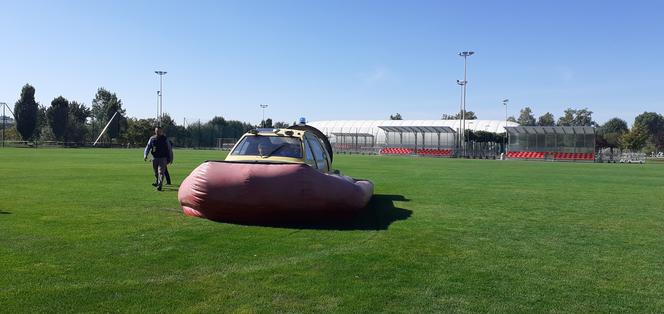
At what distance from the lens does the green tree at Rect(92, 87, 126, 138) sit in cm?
9512

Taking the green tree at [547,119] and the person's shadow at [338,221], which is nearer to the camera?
the person's shadow at [338,221]

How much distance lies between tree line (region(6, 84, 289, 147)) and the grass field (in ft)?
240

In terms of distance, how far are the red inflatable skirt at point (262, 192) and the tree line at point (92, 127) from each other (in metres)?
72.9

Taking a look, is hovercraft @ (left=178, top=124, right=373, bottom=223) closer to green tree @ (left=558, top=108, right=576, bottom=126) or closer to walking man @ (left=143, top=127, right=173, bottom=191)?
walking man @ (left=143, top=127, right=173, bottom=191)

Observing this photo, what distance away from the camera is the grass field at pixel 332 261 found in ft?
16.5

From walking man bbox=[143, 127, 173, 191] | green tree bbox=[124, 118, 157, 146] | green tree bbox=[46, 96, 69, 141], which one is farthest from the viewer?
green tree bbox=[124, 118, 157, 146]

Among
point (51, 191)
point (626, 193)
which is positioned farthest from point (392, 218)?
point (626, 193)

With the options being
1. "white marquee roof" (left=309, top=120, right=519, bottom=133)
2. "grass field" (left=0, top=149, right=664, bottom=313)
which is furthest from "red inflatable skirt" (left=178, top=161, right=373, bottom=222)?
"white marquee roof" (left=309, top=120, right=519, bottom=133)

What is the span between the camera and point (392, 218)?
1015cm

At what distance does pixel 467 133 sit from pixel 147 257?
3310 inches

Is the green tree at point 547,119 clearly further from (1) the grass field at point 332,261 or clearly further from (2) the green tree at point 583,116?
(1) the grass field at point 332,261

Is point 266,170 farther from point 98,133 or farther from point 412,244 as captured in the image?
point 98,133

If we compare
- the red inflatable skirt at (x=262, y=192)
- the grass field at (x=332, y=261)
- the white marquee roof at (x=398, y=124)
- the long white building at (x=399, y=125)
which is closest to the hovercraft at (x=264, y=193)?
the red inflatable skirt at (x=262, y=192)

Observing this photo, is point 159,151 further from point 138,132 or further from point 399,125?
point 399,125
